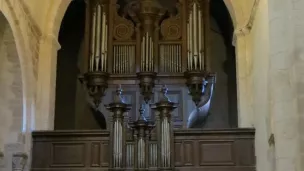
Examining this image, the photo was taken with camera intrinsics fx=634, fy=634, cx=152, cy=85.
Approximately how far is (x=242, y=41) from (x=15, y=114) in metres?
4.96

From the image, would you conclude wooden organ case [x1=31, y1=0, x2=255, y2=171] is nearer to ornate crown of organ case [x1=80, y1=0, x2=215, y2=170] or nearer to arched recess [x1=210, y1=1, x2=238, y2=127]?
ornate crown of organ case [x1=80, y1=0, x2=215, y2=170]

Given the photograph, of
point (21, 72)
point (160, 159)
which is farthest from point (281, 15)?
point (21, 72)

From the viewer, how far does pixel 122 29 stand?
46.5 ft

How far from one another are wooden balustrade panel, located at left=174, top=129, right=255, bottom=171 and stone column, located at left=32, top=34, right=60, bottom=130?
2.72 m

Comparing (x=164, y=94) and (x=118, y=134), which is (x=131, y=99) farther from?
(x=118, y=134)

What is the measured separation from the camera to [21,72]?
11805mm

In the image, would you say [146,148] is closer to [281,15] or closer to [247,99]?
[247,99]

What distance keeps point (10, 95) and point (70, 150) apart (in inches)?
64.1

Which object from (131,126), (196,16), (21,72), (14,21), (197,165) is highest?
(196,16)

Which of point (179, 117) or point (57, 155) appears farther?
point (179, 117)

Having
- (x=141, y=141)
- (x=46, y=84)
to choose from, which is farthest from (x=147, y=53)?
(x=141, y=141)

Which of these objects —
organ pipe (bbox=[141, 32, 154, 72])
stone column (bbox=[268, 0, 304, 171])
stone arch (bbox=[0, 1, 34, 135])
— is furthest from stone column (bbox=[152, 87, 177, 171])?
stone column (bbox=[268, 0, 304, 171])

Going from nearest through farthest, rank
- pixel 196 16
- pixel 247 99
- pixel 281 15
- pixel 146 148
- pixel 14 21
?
pixel 281 15
pixel 14 21
pixel 146 148
pixel 247 99
pixel 196 16

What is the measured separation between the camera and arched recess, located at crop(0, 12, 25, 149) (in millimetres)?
11578
